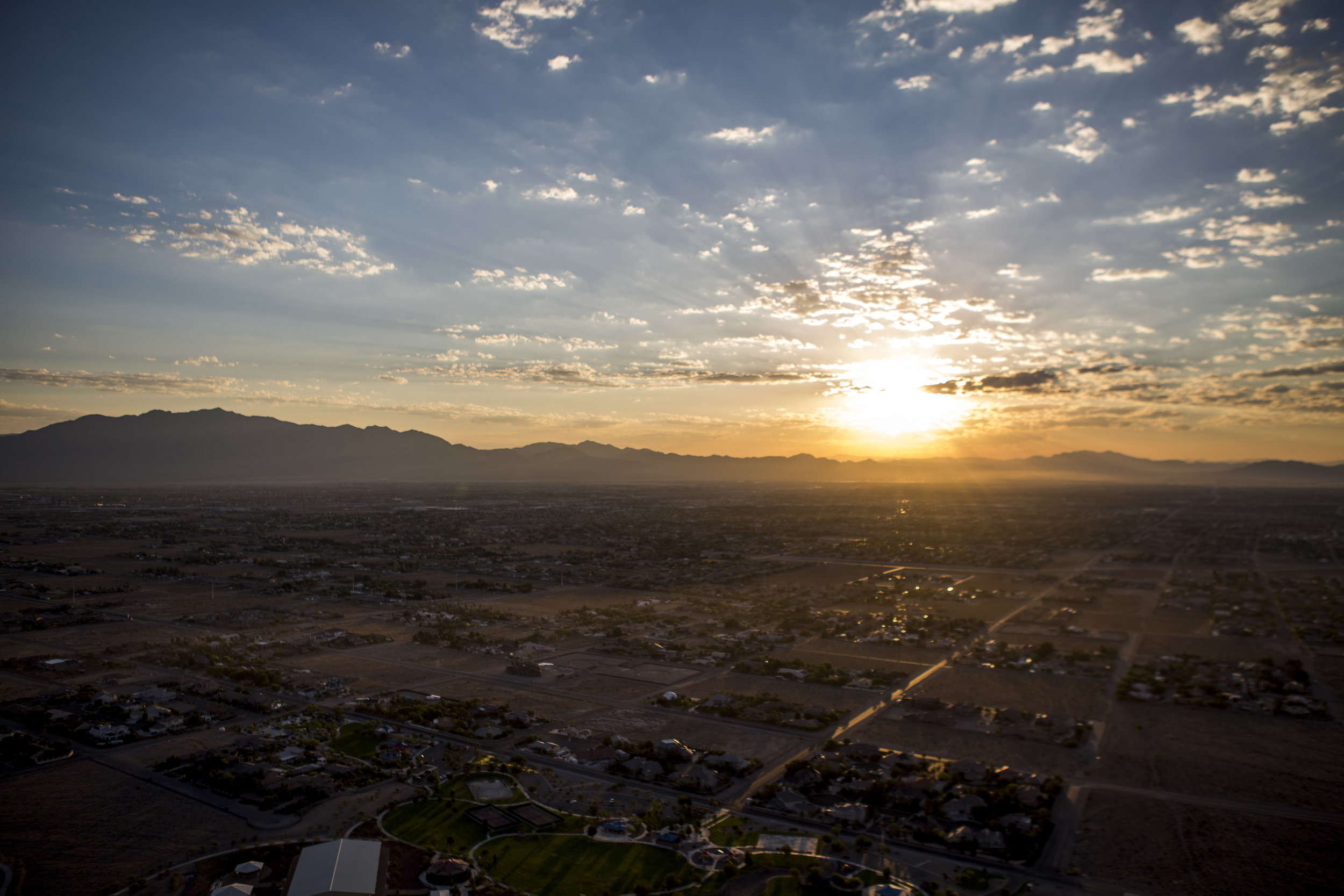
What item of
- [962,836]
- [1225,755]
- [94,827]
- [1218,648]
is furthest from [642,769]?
[1218,648]

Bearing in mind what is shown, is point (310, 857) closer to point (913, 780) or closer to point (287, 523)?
point (913, 780)

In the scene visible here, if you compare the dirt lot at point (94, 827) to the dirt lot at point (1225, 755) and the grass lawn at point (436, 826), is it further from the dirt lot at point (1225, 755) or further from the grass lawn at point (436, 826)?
the dirt lot at point (1225, 755)

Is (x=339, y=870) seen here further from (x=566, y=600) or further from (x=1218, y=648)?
(x=1218, y=648)

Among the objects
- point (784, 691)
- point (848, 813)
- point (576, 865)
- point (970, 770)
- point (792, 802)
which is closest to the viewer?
point (576, 865)

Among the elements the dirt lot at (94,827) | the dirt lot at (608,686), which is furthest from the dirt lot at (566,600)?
the dirt lot at (94,827)

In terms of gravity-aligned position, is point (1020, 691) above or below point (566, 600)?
above

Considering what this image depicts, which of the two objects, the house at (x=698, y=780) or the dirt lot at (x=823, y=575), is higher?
the house at (x=698, y=780)
